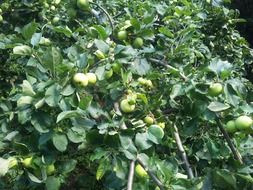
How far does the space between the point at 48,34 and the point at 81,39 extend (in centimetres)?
65

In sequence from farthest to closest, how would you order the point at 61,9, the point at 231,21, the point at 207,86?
the point at 231,21 → the point at 61,9 → the point at 207,86

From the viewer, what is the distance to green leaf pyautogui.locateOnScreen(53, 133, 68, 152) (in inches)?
43.7

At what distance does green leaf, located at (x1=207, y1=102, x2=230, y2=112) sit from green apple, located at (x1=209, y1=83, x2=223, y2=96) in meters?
0.03

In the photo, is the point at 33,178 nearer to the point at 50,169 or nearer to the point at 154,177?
the point at 50,169

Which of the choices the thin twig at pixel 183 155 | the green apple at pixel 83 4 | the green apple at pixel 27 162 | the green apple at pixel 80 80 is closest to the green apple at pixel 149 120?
the thin twig at pixel 183 155

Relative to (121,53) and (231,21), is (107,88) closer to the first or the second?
(121,53)

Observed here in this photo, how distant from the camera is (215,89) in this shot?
1.21m

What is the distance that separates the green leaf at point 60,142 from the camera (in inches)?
43.7

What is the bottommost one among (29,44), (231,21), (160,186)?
(231,21)

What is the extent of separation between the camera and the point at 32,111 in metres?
1.13

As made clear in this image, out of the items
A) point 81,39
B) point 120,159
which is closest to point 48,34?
point 81,39

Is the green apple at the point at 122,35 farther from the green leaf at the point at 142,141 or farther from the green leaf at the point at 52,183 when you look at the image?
the green leaf at the point at 52,183

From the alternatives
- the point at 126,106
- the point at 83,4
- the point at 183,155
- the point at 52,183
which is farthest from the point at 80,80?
the point at 83,4

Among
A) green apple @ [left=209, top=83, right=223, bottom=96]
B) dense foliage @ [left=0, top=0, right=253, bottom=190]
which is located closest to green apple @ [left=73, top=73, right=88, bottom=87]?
dense foliage @ [left=0, top=0, right=253, bottom=190]
